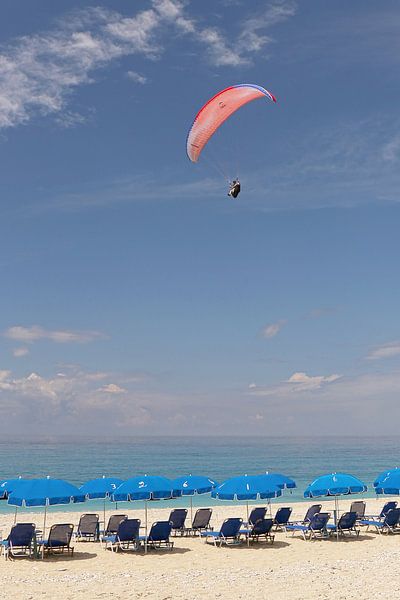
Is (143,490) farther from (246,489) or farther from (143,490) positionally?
(246,489)

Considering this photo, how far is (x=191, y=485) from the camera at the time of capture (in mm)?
17062

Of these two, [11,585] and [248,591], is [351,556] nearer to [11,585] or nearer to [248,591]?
[248,591]

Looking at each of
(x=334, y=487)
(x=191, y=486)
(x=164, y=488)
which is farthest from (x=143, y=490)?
(x=334, y=487)

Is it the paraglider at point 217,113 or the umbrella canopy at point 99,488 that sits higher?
the paraglider at point 217,113

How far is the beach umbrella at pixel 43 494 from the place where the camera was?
13.7m

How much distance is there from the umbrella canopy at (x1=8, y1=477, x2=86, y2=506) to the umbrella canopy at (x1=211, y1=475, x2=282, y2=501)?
3.41 meters

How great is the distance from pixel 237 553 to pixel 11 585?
208 inches

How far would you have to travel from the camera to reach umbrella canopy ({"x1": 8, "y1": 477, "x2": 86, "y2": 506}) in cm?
1370

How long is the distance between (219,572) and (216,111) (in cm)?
1315

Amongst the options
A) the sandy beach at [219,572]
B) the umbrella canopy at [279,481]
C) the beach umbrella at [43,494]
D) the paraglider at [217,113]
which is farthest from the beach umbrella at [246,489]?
the paraglider at [217,113]

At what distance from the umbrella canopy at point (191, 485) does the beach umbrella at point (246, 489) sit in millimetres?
1037

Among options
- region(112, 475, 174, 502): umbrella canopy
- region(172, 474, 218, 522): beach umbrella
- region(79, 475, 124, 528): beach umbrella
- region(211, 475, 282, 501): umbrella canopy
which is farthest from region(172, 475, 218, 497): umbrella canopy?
region(79, 475, 124, 528): beach umbrella

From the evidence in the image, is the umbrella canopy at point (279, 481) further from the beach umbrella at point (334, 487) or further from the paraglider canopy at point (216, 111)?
the paraglider canopy at point (216, 111)

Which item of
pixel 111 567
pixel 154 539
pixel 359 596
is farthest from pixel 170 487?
pixel 359 596
